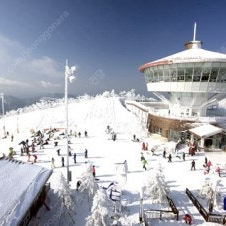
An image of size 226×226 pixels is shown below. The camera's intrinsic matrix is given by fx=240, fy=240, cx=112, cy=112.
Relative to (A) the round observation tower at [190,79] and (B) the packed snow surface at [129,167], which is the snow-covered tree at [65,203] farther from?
(A) the round observation tower at [190,79]

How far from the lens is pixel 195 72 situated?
35.2 meters

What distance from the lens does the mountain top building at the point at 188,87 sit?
1353 inches

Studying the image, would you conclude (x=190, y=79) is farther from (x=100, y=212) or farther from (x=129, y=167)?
(x=100, y=212)

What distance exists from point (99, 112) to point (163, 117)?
35.3 m

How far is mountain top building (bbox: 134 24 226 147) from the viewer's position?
3438cm

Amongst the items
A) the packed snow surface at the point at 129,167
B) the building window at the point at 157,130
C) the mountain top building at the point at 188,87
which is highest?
the mountain top building at the point at 188,87

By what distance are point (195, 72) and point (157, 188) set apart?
75.4ft

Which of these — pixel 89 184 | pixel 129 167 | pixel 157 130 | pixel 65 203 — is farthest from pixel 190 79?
A: pixel 65 203

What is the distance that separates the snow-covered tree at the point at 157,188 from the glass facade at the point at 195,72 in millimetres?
22124

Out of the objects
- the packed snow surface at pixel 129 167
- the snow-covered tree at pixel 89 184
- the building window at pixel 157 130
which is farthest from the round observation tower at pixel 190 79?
the snow-covered tree at pixel 89 184

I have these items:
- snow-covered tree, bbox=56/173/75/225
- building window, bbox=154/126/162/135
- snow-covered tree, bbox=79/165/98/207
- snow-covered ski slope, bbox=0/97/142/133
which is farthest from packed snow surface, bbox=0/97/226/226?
snow-covered ski slope, bbox=0/97/142/133

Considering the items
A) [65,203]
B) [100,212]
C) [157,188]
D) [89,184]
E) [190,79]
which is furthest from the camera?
[190,79]

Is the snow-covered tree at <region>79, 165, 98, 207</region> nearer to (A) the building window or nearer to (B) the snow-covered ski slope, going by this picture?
(A) the building window

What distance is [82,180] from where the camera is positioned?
1736cm
